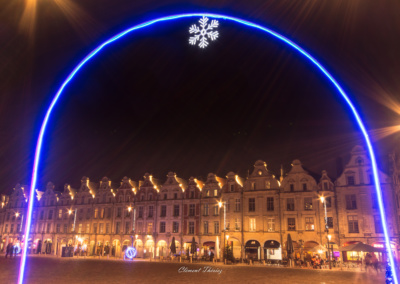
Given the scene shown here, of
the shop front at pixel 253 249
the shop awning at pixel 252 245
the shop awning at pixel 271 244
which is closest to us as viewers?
the shop awning at pixel 271 244

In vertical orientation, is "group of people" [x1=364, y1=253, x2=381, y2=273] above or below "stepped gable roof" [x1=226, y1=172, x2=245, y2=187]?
below

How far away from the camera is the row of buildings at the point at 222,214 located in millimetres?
43938

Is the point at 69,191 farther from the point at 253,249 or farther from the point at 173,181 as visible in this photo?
the point at 253,249

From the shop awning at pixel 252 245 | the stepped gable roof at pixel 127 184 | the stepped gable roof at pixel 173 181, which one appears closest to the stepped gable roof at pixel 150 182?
the stepped gable roof at pixel 127 184

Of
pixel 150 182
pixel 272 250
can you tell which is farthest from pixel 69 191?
pixel 272 250

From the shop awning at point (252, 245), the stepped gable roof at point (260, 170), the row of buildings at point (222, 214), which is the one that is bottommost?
the shop awning at point (252, 245)

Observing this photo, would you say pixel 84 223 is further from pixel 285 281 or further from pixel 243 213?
pixel 285 281

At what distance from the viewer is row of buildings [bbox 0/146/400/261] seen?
43938 millimetres

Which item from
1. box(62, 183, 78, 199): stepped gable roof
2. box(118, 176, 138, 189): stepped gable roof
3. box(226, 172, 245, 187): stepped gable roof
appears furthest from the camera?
box(62, 183, 78, 199): stepped gable roof

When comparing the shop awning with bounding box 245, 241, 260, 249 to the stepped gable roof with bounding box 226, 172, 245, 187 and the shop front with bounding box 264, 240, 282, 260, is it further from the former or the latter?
the stepped gable roof with bounding box 226, 172, 245, 187

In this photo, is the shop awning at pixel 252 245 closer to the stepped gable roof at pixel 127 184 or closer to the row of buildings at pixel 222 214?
the row of buildings at pixel 222 214

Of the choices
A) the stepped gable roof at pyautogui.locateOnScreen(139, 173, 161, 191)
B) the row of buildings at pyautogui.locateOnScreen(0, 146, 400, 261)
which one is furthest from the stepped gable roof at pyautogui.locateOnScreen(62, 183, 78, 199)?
the stepped gable roof at pyautogui.locateOnScreen(139, 173, 161, 191)

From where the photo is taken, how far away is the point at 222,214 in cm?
5262

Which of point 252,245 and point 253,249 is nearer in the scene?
point 253,249
